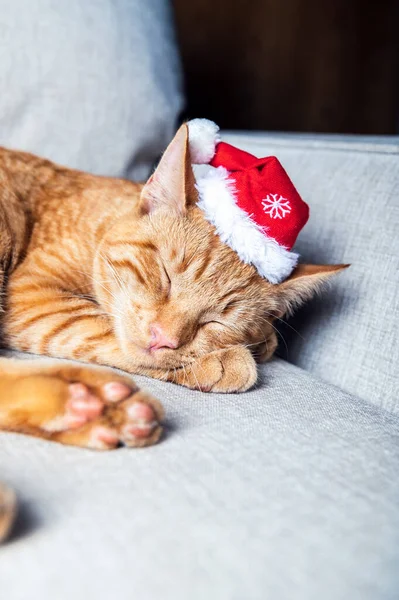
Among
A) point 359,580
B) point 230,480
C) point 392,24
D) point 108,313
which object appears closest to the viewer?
point 359,580

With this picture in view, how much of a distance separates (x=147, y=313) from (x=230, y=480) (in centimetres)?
55

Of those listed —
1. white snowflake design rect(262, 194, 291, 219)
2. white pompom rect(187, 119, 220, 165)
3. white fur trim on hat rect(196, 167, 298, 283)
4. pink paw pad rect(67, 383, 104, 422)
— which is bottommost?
pink paw pad rect(67, 383, 104, 422)

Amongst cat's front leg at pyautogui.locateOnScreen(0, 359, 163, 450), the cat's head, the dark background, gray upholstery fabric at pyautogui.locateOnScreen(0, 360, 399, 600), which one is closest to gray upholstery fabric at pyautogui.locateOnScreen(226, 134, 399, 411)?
the cat's head

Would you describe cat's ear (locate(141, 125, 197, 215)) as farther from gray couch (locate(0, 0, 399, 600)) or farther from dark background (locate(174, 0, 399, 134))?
dark background (locate(174, 0, 399, 134))

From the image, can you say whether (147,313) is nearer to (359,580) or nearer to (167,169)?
(167,169)

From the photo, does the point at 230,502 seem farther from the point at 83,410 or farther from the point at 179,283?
the point at 179,283

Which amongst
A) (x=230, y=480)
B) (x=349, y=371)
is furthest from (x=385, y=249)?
(x=230, y=480)

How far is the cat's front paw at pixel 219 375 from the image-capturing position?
127 cm

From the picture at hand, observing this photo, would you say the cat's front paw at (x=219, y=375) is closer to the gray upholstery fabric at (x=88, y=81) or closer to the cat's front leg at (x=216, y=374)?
the cat's front leg at (x=216, y=374)

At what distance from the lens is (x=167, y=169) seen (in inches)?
55.3

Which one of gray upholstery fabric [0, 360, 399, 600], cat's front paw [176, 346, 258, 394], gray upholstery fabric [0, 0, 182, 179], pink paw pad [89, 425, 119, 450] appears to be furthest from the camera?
gray upholstery fabric [0, 0, 182, 179]

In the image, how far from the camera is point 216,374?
1.27 metres

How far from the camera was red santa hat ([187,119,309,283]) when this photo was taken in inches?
52.8

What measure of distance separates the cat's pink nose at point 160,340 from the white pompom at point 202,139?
17.5 inches
